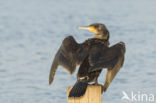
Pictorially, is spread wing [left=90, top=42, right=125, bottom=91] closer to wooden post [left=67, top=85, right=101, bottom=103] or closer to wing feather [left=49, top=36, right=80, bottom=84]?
wing feather [left=49, top=36, right=80, bottom=84]

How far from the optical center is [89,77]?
6.13 m

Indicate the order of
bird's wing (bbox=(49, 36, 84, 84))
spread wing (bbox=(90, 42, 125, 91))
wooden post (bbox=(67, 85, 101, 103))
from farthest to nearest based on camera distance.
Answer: bird's wing (bbox=(49, 36, 84, 84))
spread wing (bbox=(90, 42, 125, 91))
wooden post (bbox=(67, 85, 101, 103))

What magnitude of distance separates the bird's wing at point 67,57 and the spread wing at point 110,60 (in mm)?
347

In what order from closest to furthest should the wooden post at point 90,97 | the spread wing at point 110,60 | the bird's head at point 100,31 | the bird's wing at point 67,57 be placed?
the wooden post at point 90,97 < the spread wing at point 110,60 < the bird's wing at point 67,57 < the bird's head at point 100,31

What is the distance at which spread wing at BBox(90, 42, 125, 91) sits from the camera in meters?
5.95

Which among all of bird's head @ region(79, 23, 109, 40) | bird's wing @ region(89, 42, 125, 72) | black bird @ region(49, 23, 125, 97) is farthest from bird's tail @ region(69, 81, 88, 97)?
bird's head @ region(79, 23, 109, 40)

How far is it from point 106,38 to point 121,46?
0.62 meters

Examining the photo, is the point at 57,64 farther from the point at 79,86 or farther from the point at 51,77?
the point at 79,86

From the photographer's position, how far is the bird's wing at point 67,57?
6.30 metres

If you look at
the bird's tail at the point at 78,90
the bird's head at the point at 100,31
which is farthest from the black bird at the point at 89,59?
the bird's head at the point at 100,31

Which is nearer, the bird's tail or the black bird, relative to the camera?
the bird's tail

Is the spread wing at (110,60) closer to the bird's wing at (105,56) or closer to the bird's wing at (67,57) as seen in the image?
the bird's wing at (105,56)

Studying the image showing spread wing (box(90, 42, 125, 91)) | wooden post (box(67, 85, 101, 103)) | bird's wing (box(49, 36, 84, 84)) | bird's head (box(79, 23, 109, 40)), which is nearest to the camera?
wooden post (box(67, 85, 101, 103))

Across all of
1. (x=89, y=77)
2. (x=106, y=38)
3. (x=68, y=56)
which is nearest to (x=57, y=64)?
(x=68, y=56)
